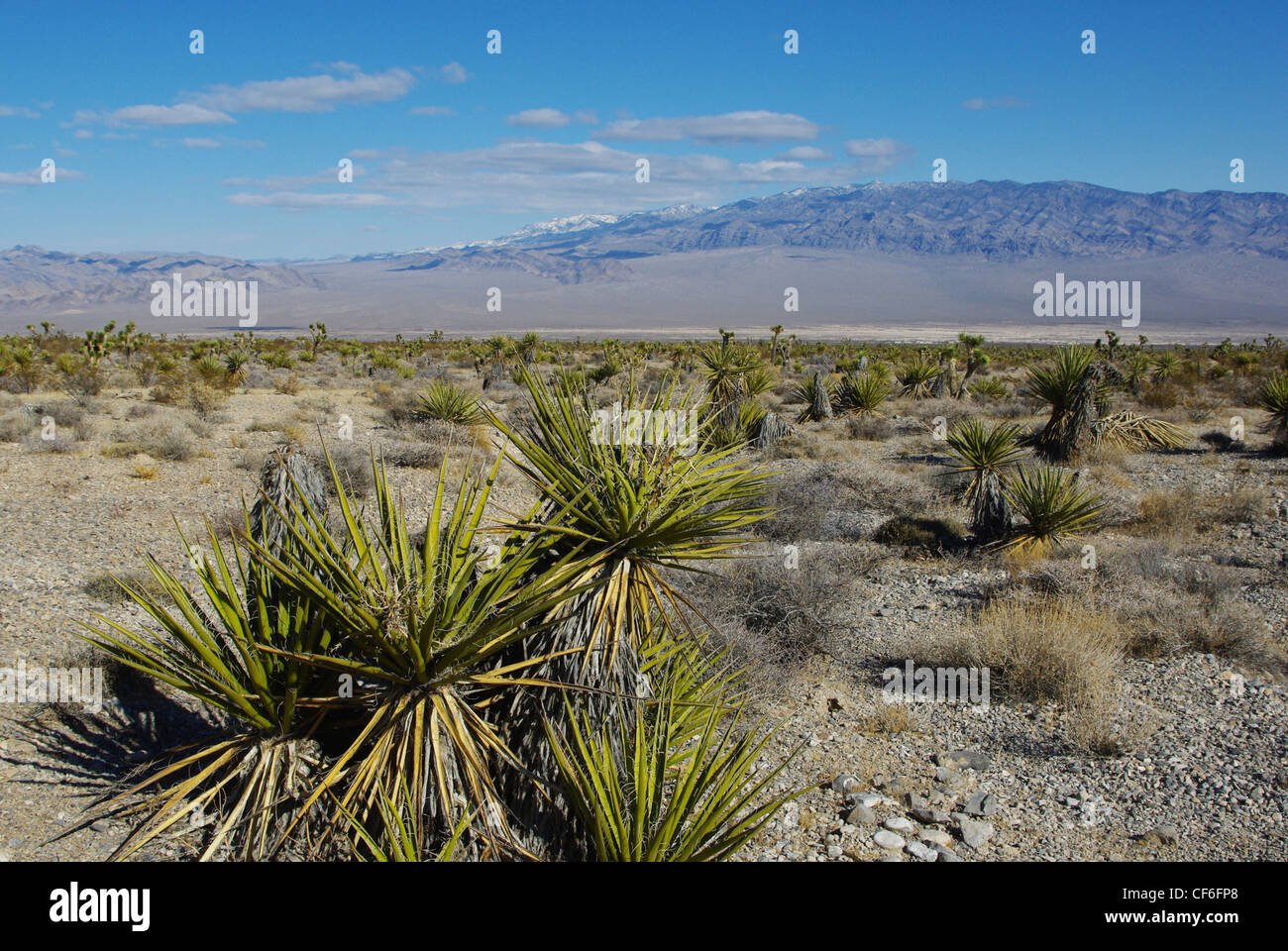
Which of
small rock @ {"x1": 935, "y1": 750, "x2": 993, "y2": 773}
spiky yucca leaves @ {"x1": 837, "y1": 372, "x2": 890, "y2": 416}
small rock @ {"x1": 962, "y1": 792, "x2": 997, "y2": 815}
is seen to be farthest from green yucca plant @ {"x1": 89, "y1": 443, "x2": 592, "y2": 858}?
spiky yucca leaves @ {"x1": 837, "y1": 372, "x2": 890, "y2": 416}

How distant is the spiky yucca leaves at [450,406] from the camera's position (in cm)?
1502

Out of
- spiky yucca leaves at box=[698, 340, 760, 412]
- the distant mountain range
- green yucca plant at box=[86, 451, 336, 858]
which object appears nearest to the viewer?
green yucca plant at box=[86, 451, 336, 858]

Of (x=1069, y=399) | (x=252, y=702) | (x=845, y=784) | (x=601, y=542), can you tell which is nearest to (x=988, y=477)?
(x=1069, y=399)

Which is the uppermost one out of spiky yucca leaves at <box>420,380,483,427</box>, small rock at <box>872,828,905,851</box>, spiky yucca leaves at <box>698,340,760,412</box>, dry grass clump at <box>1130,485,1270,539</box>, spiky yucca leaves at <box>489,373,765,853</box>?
spiky yucca leaves at <box>698,340,760,412</box>

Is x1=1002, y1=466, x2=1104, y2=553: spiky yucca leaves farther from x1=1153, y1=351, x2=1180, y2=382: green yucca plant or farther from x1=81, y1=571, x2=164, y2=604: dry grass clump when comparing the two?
x1=1153, y1=351, x2=1180, y2=382: green yucca plant

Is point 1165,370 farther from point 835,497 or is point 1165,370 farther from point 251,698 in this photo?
point 251,698

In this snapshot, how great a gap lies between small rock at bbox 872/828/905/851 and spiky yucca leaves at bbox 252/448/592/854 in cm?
220

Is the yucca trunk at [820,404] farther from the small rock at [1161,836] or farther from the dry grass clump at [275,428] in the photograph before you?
the small rock at [1161,836]

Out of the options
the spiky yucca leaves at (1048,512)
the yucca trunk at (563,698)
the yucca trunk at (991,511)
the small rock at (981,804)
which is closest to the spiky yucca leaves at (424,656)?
the yucca trunk at (563,698)

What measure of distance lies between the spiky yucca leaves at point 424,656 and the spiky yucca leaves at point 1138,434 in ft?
47.3

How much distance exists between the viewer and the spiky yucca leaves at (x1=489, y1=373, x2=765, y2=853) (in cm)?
323

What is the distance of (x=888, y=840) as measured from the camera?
420 centimetres
